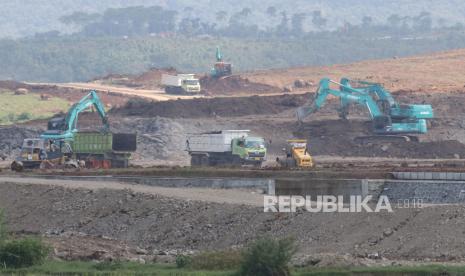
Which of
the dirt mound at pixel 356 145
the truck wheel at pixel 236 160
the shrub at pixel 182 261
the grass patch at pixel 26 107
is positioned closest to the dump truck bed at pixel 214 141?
the truck wheel at pixel 236 160

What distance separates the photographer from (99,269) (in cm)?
3544

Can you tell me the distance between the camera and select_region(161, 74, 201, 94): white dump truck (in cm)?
→ 12600

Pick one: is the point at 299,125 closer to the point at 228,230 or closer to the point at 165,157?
the point at 165,157

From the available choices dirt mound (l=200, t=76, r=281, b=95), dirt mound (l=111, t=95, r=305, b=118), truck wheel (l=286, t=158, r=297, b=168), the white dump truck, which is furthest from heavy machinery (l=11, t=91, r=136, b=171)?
dirt mound (l=200, t=76, r=281, b=95)

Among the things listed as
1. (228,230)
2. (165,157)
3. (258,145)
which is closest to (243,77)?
(165,157)

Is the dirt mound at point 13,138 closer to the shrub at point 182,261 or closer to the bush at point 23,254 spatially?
the bush at point 23,254

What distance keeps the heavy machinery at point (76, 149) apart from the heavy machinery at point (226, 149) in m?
3.78

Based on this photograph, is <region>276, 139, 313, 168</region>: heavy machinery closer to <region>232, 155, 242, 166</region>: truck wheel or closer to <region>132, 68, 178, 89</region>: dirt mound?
<region>232, 155, 242, 166</region>: truck wheel

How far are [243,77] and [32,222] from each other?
86624 mm

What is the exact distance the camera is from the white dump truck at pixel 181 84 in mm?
126000

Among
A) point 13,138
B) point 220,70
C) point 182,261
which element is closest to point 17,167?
point 13,138

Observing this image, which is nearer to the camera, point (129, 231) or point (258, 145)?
point (129, 231)

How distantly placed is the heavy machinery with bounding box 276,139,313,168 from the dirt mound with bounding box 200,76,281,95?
62.3 meters
